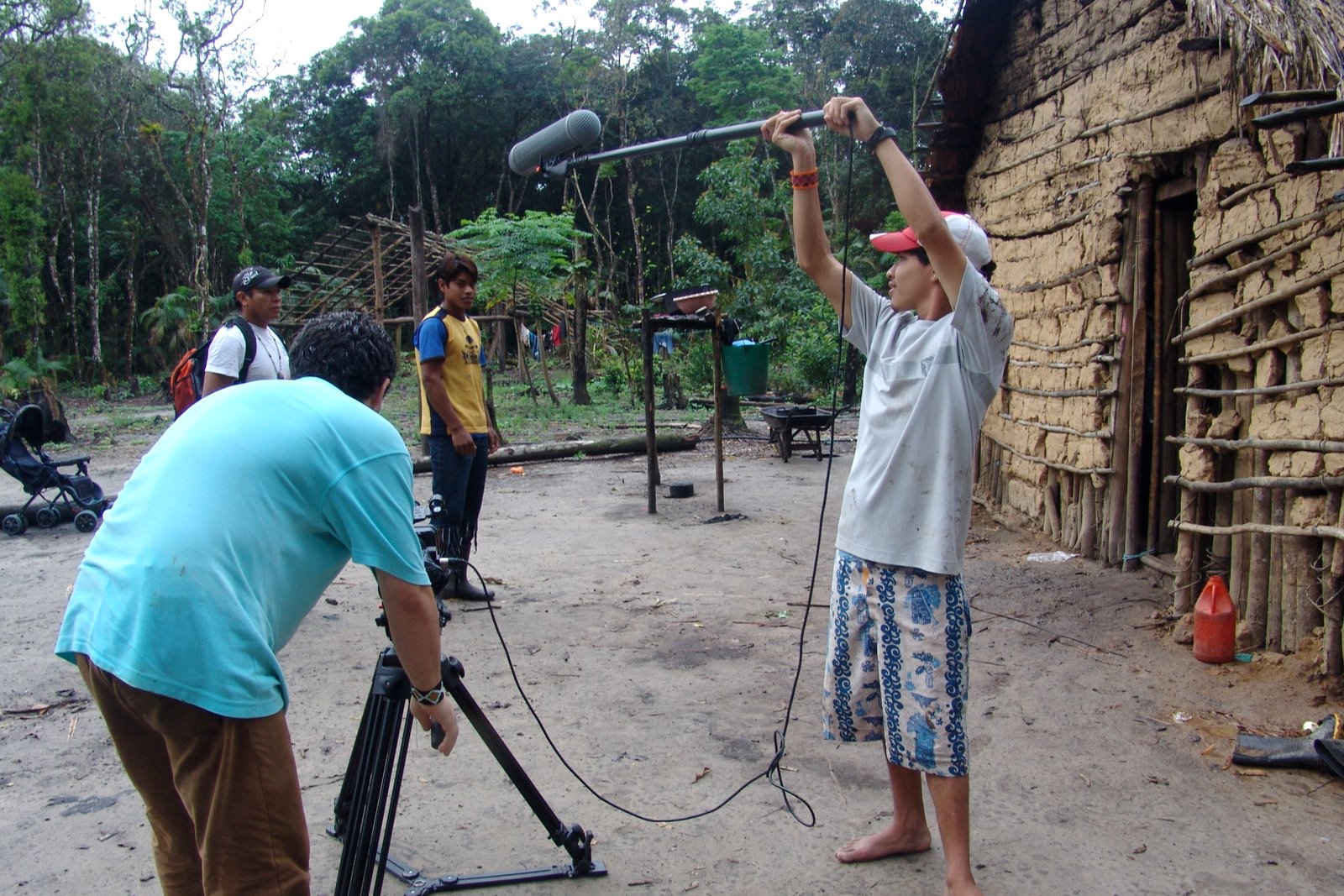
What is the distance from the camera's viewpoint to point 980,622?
5191mm

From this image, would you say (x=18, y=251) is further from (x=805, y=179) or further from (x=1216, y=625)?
(x=1216, y=625)

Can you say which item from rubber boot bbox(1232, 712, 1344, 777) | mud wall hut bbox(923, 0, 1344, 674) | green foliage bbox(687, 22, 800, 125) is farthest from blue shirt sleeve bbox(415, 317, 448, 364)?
green foliage bbox(687, 22, 800, 125)

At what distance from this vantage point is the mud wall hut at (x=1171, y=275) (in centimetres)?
404

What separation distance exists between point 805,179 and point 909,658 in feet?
4.38

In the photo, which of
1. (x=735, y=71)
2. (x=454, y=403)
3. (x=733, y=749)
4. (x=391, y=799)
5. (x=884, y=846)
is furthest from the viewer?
(x=735, y=71)

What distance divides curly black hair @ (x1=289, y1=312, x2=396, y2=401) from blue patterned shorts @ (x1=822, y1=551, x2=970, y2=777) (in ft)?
4.34

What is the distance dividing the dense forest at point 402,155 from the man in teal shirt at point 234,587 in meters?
12.7

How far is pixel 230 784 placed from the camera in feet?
5.83

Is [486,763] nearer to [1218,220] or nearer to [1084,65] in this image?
[1218,220]

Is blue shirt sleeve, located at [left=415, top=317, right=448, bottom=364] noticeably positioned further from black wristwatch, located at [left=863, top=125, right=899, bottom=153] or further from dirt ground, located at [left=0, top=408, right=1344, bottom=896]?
black wristwatch, located at [left=863, top=125, right=899, bottom=153]

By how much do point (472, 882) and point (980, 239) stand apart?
7.41 ft

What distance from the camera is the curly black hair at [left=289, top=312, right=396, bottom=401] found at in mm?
2078

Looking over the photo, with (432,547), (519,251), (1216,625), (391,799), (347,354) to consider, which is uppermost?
(519,251)

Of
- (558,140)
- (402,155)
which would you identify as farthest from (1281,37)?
(402,155)
